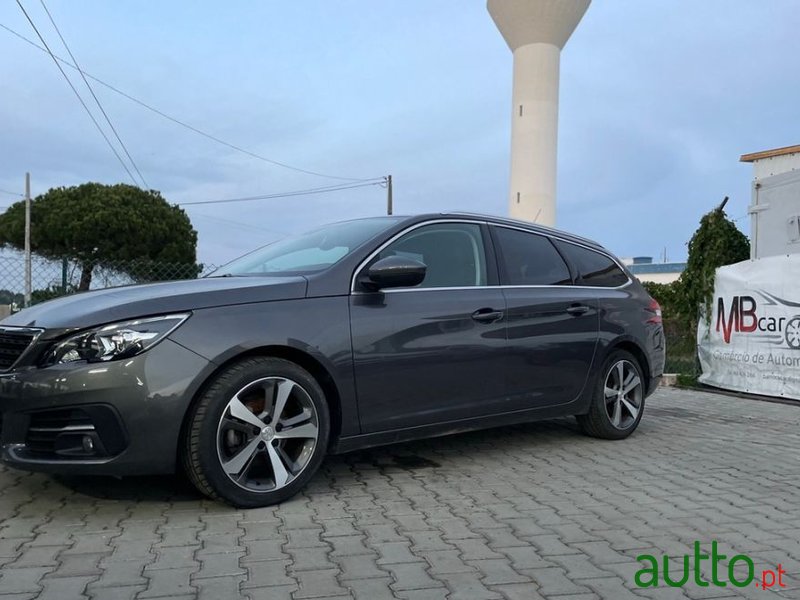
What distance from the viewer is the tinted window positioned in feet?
16.3

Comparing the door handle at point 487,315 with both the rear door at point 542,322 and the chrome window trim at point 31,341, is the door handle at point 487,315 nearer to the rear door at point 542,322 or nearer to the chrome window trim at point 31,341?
the rear door at point 542,322

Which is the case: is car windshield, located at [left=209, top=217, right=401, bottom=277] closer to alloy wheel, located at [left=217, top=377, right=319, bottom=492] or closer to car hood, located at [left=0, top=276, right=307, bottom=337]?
car hood, located at [left=0, top=276, right=307, bottom=337]

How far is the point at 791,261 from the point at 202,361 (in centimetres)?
745

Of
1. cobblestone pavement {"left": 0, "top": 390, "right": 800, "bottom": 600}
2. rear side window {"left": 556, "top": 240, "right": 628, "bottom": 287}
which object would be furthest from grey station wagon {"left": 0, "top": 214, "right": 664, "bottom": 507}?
cobblestone pavement {"left": 0, "top": 390, "right": 800, "bottom": 600}

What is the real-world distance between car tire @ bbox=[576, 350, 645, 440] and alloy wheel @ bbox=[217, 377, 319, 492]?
2.60m

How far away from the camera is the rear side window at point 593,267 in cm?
554

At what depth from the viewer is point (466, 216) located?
192 inches

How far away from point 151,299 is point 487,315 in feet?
6.84

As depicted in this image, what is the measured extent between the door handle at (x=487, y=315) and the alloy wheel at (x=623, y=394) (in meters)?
1.39

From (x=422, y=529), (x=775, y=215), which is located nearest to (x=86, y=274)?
(x=422, y=529)

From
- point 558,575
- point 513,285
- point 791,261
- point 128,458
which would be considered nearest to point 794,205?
point 791,261

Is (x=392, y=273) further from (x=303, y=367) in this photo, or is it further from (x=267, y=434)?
(x=267, y=434)

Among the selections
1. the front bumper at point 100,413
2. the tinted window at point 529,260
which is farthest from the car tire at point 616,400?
the front bumper at point 100,413

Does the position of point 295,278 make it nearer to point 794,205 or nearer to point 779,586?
point 779,586
